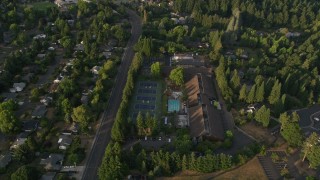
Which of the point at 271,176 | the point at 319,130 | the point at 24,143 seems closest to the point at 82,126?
the point at 24,143

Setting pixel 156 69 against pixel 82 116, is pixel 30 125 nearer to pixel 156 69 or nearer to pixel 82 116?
pixel 82 116

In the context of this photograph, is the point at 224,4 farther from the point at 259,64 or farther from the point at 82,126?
the point at 82,126

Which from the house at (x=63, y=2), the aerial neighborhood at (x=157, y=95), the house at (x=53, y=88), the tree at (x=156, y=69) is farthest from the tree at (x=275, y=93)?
the house at (x=63, y=2)

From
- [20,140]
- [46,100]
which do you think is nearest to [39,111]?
[46,100]

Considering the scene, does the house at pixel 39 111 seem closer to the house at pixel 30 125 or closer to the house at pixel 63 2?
the house at pixel 30 125

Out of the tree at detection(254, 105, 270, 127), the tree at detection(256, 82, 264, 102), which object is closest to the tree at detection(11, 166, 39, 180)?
the tree at detection(254, 105, 270, 127)

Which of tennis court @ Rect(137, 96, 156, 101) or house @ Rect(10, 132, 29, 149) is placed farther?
tennis court @ Rect(137, 96, 156, 101)

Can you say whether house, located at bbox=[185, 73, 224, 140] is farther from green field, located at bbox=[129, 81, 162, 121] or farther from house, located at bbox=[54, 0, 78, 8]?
house, located at bbox=[54, 0, 78, 8]
